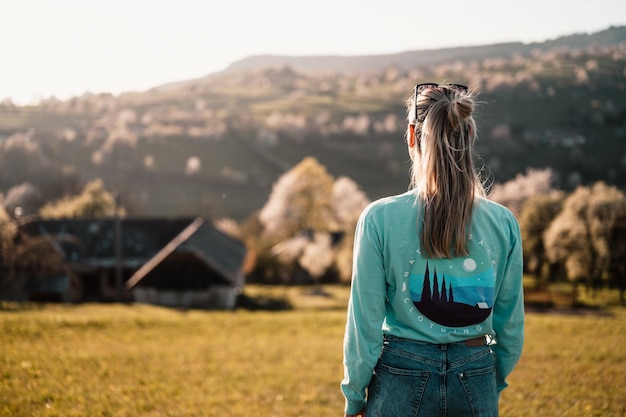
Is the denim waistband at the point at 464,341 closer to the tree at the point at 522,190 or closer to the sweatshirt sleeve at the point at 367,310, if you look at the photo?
the sweatshirt sleeve at the point at 367,310

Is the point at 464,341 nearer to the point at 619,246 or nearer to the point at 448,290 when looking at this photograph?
the point at 448,290

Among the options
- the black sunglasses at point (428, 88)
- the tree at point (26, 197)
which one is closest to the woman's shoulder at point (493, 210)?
the black sunglasses at point (428, 88)

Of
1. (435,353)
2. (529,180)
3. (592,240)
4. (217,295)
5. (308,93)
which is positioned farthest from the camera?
(308,93)

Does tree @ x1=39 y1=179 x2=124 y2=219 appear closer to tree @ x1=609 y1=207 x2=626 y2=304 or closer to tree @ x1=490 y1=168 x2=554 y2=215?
tree @ x1=490 y1=168 x2=554 y2=215

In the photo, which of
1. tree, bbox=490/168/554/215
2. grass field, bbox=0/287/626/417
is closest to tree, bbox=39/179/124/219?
grass field, bbox=0/287/626/417

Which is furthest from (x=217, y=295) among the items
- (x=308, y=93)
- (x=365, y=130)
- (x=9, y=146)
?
(x=308, y=93)

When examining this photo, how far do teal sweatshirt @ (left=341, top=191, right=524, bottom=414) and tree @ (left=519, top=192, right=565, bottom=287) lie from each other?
47.6 meters

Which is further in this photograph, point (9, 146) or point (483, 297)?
point (9, 146)

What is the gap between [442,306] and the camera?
3.06 metres

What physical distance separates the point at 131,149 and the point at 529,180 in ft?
229

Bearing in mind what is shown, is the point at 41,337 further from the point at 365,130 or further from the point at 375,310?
the point at 365,130

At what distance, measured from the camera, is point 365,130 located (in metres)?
126

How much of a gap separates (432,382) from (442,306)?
0.43 meters

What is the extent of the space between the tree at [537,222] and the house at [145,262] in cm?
2592
